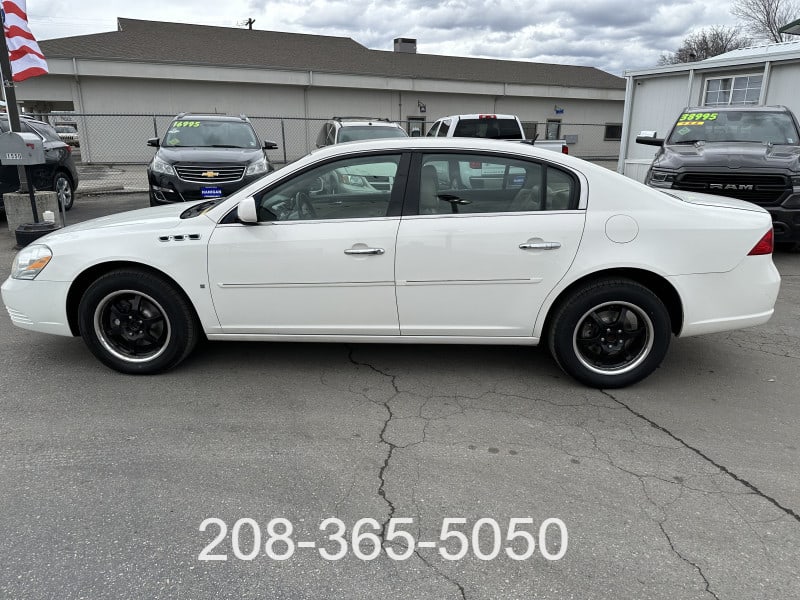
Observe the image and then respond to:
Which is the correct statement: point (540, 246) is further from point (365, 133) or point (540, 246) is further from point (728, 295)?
point (365, 133)

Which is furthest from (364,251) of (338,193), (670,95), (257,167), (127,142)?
(127,142)

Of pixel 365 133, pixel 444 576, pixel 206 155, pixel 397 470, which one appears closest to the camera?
pixel 444 576

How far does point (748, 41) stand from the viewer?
4972 cm

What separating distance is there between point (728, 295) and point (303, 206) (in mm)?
2833

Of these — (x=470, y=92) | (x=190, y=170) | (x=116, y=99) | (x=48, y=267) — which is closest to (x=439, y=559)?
(x=48, y=267)

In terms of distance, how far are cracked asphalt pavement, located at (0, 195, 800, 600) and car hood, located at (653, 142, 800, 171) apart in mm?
3794

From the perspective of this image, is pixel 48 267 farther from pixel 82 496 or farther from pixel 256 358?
pixel 82 496

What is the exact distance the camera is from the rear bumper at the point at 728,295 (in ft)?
12.5

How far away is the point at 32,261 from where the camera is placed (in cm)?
407

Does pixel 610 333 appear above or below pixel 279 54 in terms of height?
below

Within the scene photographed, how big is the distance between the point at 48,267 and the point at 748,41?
59548 millimetres

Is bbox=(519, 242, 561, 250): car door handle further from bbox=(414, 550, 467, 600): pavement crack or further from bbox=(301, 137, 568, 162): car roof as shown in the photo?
bbox=(414, 550, 467, 600): pavement crack

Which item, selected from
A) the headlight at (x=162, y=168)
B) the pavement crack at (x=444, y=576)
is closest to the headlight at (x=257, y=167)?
the headlight at (x=162, y=168)

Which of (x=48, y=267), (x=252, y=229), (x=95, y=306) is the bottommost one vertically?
(x=95, y=306)
